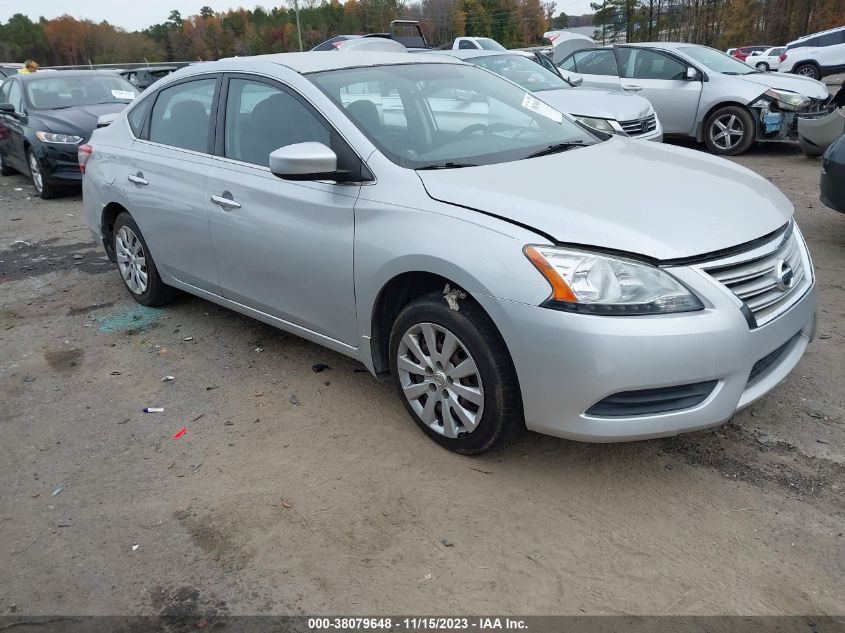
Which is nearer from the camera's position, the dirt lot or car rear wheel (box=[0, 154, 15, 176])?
the dirt lot

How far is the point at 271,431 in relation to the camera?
11.8 ft

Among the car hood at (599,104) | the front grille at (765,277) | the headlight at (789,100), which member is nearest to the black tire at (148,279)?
the front grille at (765,277)

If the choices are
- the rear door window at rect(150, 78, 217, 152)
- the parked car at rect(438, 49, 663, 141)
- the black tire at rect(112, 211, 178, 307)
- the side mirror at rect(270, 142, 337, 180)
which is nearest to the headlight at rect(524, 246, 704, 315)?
the side mirror at rect(270, 142, 337, 180)

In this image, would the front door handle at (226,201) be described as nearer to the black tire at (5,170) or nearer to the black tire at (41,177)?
the black tire at (41,177)

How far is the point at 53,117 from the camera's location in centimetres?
967

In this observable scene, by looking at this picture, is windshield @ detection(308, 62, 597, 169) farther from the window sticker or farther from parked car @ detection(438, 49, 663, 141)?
parked car @ detection(438, 49, 663, 141)

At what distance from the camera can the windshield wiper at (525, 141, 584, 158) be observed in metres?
3.61

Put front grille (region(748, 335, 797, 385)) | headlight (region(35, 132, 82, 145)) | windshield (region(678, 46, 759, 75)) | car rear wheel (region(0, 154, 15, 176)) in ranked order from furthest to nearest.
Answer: car rear wheel (region(0, 154, 15, 176))
windshield (region(678, 46, 759, 75))
headlight (region(35, 132, 82, 145))
front grille (region(748, 335, 797, 385))

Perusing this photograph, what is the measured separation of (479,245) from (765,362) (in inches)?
50.2

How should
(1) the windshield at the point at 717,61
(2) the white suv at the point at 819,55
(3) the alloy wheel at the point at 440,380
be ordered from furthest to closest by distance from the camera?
1. (2) the white suv at the point at 819,55
2. (1) the windshield at the point at 717,61
3. (3) the alloy wheel at the point at 440,380

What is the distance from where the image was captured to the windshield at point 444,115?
137 inches

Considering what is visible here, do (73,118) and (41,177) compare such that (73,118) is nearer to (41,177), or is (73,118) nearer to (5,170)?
(41,177)

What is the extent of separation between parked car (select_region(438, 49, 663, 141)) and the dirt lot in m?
4.38

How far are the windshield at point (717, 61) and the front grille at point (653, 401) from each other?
889cm
